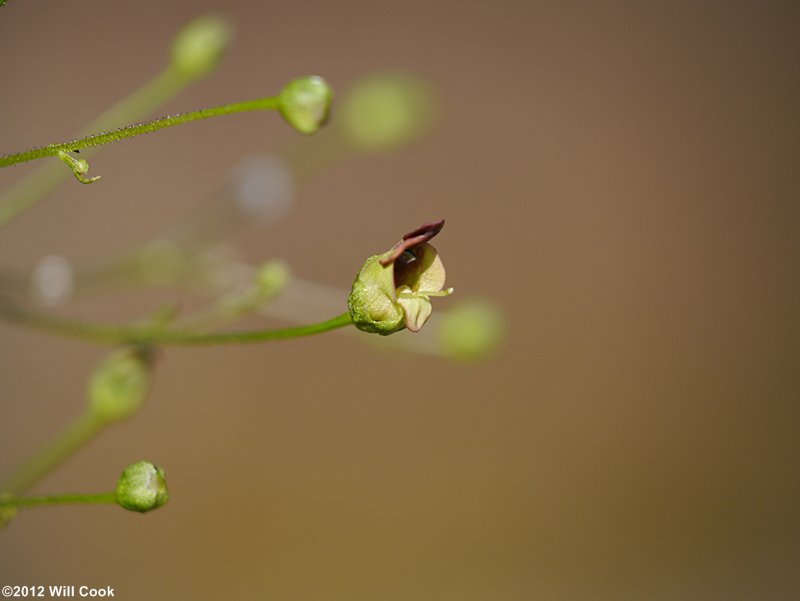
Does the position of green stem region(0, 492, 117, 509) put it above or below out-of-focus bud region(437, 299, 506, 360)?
below

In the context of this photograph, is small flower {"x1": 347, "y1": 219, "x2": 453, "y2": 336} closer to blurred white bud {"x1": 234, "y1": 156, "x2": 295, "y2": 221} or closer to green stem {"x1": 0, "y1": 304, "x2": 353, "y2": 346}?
green stem {"x1": 0, "y1": 304, "x2": 353, "y2": 346}

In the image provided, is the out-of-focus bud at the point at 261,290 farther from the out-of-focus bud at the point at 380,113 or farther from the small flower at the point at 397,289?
the out-of-focus bud at the point at 380,113

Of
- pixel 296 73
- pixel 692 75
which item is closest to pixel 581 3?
pixel 692 75

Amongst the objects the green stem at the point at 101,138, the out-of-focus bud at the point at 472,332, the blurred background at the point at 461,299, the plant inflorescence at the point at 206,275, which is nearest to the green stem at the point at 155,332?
the plant inflorescence at the point at 206,275

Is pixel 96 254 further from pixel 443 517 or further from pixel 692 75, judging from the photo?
pixel 692 75

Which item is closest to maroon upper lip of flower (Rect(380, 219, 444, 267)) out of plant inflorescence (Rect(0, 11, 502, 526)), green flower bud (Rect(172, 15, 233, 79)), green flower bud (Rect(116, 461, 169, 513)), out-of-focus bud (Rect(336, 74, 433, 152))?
plant inflorescence (Rect(0, 11, 502, 526))

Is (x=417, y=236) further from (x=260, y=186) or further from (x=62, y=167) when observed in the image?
(x=260, y=186)

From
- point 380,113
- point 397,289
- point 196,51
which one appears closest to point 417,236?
point 397,289

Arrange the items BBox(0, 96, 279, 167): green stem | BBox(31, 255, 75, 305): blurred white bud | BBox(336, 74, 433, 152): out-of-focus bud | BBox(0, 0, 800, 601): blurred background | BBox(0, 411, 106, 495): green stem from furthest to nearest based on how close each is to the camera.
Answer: BBox(0, 0, 800, 601): blurred background → BBox(336, 74, 433, 152): out-of-focus bud → BBox(31, 255, 75, 305): blurred white bud → BBox(0, 411, 106, 495): green stem → BBox(0, 96, 279, 167): green stem
